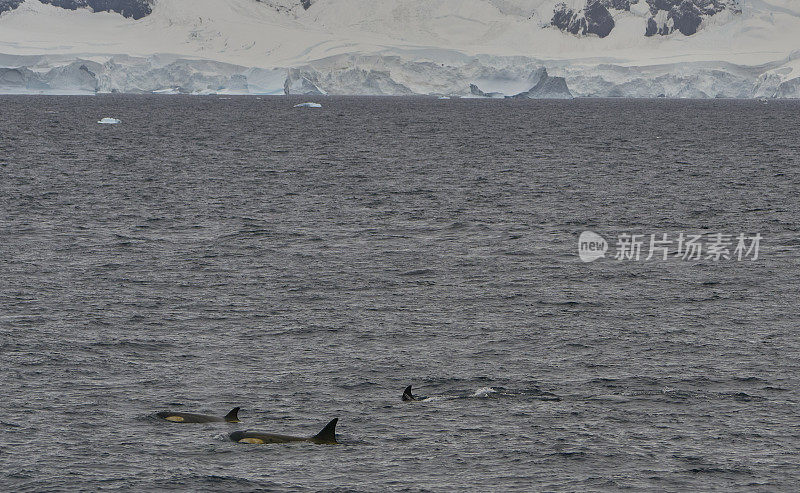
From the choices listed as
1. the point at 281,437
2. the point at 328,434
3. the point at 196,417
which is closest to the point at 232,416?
the point at 196,417

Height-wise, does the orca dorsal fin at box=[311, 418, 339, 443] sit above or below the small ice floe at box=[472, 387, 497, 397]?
above

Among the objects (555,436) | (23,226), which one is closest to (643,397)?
(555,436)

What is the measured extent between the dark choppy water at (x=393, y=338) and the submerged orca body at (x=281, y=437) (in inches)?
16.7

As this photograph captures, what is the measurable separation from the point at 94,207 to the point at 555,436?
51546 mm

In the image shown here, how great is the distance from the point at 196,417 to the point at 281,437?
318cm

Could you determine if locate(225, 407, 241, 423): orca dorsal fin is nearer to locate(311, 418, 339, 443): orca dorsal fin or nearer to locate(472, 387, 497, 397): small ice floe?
locate(311, 418, 339, 443): orca dorsal fin

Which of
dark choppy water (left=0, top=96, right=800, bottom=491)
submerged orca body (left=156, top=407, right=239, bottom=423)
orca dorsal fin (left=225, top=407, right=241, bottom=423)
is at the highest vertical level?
orca dorsal fin (left=225, top=407, right=241, bottom=423)

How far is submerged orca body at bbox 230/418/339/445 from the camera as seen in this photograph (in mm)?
30172

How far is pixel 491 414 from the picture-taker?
108ft

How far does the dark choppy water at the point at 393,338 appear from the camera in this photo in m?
29.2

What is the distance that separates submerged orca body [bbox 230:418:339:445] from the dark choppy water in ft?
1.39

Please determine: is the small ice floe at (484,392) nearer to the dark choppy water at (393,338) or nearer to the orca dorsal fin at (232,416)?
the dark choppy water at (393,338)

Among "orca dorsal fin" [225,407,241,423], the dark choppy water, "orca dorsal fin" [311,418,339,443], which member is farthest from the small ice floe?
"orca dorsal fin" [225,407,241,423]

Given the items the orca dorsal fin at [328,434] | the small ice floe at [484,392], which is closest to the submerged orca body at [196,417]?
the orca dorsal fin at [328,434]
